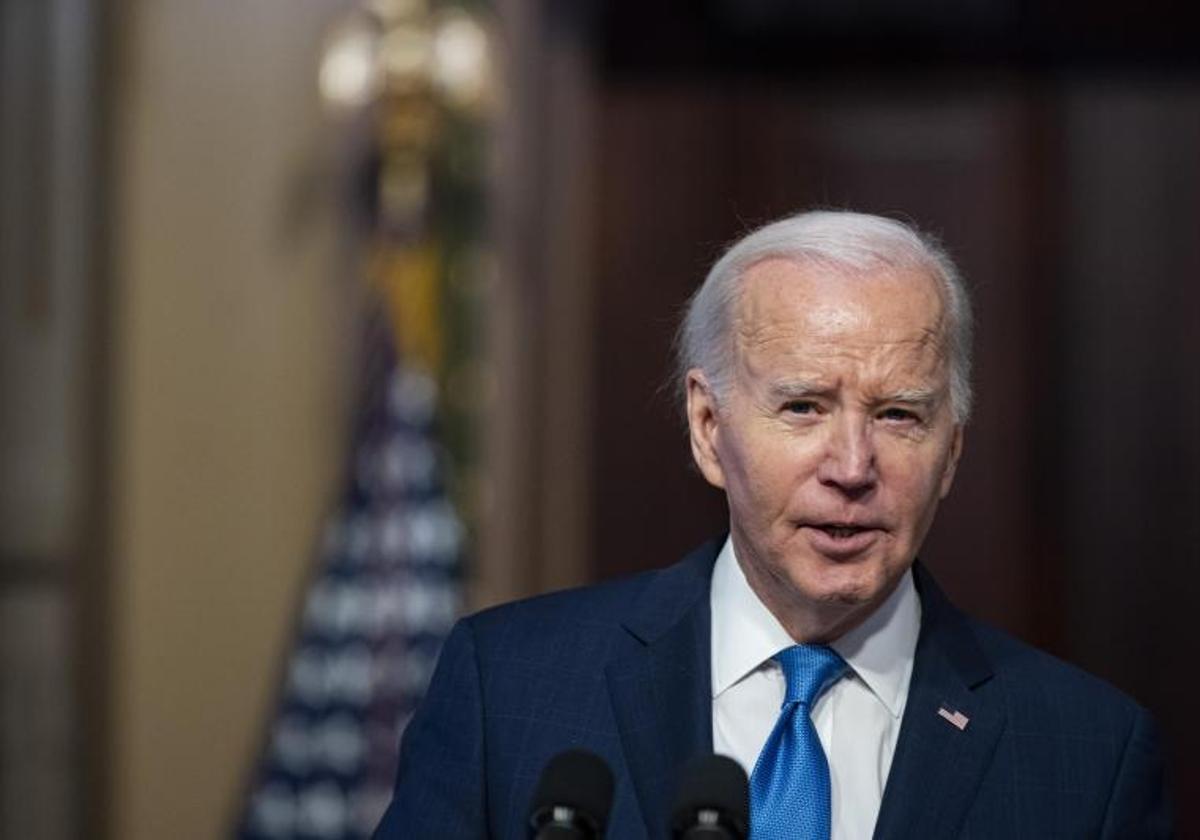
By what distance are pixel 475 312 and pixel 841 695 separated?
13.2 feet

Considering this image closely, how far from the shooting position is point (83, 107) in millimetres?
6570

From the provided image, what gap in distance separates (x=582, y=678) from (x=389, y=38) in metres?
4.19

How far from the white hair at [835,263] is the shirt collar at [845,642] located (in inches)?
10.7

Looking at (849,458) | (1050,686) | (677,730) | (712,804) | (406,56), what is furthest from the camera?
(406,56)

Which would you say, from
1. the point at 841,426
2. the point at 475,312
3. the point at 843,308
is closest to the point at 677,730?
the point at 841,426

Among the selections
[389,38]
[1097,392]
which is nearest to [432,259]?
[389,38]

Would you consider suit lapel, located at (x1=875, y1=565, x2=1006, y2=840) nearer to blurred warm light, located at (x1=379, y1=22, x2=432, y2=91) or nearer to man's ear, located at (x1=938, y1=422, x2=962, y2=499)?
man's ear, located at (x1=938, y1=422, x2=962, y2=499)

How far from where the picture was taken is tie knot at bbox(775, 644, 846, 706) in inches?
107

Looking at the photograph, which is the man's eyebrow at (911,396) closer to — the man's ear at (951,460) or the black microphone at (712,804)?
the man's ear at (951,460)

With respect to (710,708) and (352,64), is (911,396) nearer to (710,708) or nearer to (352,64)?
(710,708)

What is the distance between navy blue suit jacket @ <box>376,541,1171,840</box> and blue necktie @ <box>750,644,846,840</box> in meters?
0.08

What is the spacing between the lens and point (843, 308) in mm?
2643

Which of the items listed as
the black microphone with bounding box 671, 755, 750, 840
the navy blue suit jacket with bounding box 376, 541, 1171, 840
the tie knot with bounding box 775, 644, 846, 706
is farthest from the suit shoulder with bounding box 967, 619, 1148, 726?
the black microphone with bounding box 671, 755, 750, 840

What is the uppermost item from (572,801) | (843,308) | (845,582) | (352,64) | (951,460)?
(352,64)
